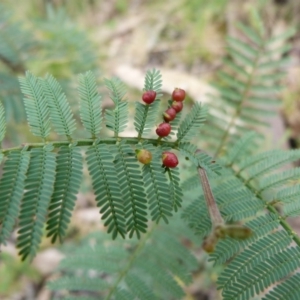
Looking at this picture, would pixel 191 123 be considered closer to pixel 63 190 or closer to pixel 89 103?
pixel 89 103

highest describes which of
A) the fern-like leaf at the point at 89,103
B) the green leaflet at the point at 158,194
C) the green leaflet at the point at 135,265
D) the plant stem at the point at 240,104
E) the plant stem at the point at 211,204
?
the plant stem at the point at 240,104

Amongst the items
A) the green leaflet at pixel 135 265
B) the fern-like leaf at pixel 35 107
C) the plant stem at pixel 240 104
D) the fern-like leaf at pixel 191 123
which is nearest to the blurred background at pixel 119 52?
the plant stem at pixel 240 104

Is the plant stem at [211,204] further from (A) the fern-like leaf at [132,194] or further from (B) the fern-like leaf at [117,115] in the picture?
(B) the fern-like leaf at [117,115]

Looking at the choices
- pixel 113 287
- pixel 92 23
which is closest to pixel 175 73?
pixel 92 23

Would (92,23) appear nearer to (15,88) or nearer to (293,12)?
(293,12)

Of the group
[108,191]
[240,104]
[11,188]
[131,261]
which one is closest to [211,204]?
[108,191]

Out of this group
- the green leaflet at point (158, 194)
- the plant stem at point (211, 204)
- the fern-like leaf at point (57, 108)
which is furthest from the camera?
the fern-like leaf at point (57, 108)
